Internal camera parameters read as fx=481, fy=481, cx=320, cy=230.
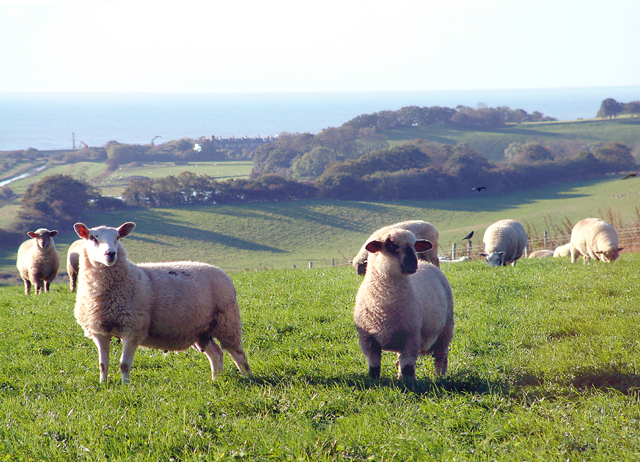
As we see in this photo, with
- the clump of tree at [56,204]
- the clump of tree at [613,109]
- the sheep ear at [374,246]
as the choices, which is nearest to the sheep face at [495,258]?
the sheep ear at [374,246]

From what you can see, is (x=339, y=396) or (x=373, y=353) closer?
(x=339, y=396)

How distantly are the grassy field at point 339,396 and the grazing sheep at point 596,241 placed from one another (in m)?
6.74

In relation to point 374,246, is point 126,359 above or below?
below

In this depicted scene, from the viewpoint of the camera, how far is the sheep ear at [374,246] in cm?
499

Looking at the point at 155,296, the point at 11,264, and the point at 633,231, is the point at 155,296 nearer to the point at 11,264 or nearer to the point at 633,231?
the point at 633,231

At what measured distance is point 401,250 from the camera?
16.3ft

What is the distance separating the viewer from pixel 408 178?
6228cm

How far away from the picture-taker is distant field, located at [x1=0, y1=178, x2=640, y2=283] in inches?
1745

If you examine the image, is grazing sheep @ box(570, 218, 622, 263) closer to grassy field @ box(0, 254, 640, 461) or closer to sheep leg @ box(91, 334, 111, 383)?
grassy field @ box(0, 254, 640, 461)

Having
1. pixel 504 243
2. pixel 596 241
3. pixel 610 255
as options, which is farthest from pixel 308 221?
pixel 610 255

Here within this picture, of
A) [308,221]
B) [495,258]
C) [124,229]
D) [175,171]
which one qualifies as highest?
[124,229]

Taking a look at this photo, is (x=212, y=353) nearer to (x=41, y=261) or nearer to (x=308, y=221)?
(x=41, y=261)

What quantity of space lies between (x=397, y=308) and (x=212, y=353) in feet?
7.71

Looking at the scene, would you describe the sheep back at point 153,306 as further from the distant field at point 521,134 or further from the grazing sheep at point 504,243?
the distant field at point 521,134
